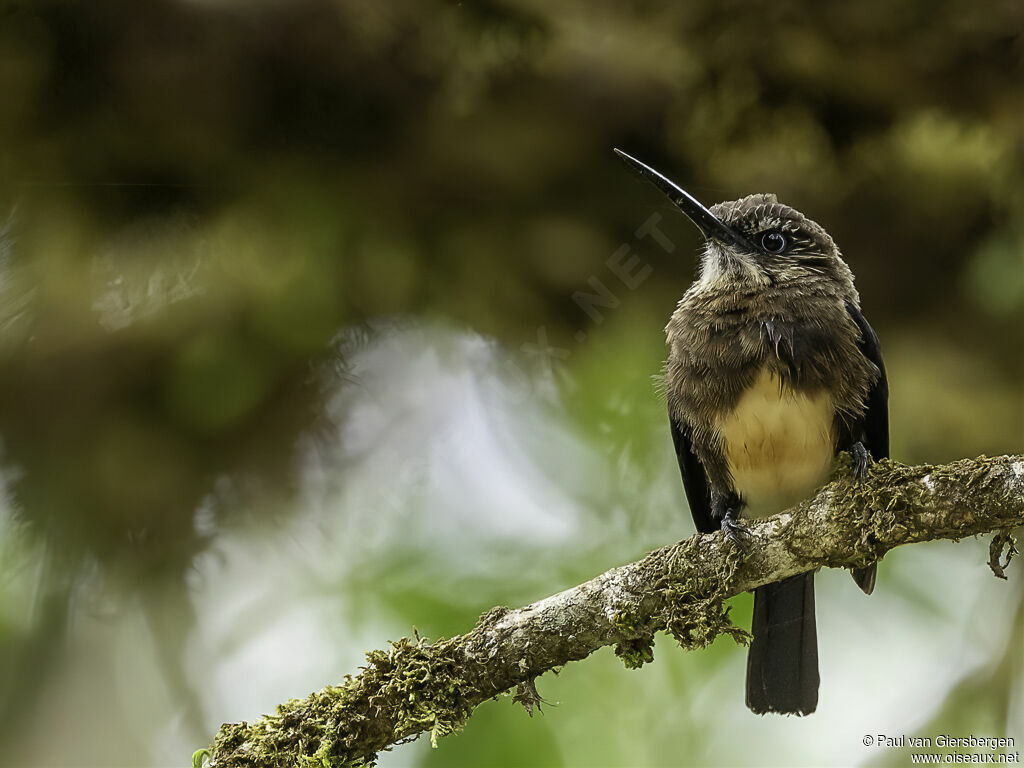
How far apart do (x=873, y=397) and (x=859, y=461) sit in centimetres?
58

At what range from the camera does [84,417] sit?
3.68 meters

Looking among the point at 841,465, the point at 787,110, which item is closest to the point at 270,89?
the point at 787,110

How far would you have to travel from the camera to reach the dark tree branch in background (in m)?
2.37

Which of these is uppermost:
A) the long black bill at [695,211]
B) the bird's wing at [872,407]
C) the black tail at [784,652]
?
the long black bill at [695,211]

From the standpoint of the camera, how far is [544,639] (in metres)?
2.43

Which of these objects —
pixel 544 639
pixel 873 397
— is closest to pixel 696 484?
pixel 873 397

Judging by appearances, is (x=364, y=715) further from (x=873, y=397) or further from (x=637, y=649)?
(x=873, y=397)

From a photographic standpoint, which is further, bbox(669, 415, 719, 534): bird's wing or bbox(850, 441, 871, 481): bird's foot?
bbox(669, 415, 719, 534): bird's wing

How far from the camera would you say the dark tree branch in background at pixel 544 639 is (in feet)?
7.77

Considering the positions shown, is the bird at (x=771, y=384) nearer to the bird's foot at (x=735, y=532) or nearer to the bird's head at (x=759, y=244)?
the bird's head at (x=759, y=244)

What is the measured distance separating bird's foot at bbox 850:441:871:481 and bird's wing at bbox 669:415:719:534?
0.81 meters

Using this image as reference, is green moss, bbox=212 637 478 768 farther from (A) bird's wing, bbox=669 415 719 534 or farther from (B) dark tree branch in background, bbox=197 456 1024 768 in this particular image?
(A) bird's wing, bbox=669 415 719 534

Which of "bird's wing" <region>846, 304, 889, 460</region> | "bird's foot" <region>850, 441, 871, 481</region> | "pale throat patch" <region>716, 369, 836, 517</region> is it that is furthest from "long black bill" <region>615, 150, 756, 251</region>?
"bird's foot" <region>850, 441, 871, 481</region>

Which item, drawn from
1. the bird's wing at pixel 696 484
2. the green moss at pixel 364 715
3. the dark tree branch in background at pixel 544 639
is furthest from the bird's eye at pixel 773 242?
the green moss at pixel 364 715
